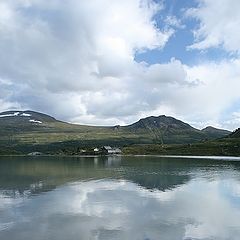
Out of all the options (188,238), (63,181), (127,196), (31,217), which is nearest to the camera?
(188,238)

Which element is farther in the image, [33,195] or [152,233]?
[33,195]

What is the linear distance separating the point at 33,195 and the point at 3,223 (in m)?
15.6

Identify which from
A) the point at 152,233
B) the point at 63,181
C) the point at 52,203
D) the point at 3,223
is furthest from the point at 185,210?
the point at 63,181

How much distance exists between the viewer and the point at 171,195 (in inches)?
1831

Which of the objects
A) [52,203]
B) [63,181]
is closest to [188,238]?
[52,203]

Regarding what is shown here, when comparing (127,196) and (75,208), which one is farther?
(127,196)

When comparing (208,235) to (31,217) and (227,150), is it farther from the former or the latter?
(227,150)

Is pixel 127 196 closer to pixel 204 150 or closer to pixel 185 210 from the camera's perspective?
pixel 185 210

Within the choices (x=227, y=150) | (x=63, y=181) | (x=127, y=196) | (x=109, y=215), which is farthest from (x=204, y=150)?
(x=109, y=215)

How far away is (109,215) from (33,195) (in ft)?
49.4

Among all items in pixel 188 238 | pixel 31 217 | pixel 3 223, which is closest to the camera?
pixel 188 238

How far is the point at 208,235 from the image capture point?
27.6 m

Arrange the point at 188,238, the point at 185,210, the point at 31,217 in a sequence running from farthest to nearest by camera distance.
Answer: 1. the point at 185,210
2. the point at 31,217
3. the point at 188,238

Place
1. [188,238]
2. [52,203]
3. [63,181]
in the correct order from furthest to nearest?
[63,181]
[52,203]
[188,238]
